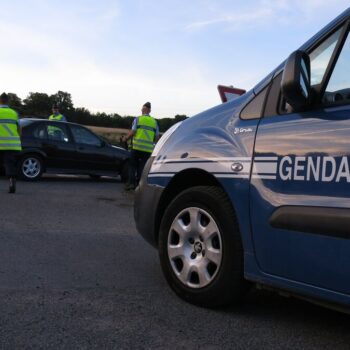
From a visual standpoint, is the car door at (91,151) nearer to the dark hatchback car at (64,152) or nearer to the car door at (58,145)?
the dark hatchback car at (64,152)

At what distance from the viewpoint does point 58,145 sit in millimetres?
12359

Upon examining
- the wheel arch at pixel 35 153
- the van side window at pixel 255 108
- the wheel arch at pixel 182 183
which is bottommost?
the wheel arch at pixel 35 153

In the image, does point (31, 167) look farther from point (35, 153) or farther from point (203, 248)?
point (203, 248)

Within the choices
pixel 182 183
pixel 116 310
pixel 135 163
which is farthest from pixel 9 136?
pixel 116 310

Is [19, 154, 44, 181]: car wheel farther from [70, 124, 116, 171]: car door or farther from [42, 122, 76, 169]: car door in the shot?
[70, 124, 116, 171]: car door

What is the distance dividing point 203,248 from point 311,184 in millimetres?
984

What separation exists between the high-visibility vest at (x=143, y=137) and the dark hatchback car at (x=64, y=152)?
6.27 ft

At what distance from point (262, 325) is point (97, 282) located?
142 centimetres

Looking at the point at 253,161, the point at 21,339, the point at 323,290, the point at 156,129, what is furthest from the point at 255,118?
the point at 156,129

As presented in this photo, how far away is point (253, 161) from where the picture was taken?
11.1 ft

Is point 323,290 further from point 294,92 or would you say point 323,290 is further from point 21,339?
point 21,339

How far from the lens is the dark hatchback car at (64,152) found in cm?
1192

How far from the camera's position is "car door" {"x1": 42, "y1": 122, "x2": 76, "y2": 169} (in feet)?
39.9

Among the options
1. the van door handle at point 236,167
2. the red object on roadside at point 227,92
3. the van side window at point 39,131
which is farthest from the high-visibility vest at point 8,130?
the van door handle at point 236,167
